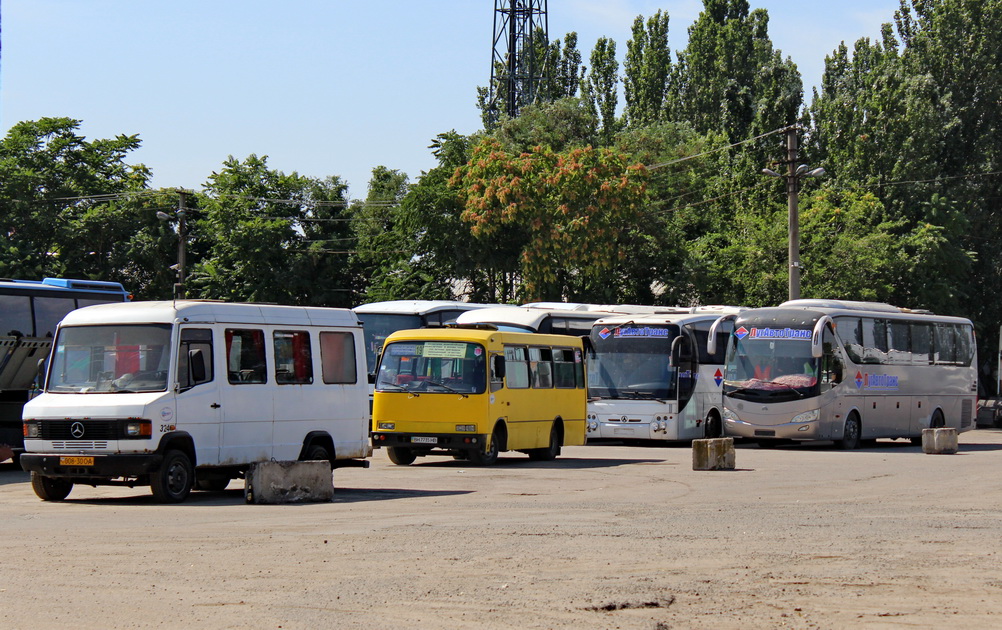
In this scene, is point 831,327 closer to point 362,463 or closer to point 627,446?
point 627,446

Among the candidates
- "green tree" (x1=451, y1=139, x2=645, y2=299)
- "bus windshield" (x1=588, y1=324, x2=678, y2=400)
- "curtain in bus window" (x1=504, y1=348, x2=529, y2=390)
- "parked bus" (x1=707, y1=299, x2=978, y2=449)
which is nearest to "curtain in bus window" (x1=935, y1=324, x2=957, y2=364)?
"parked bus" (x1=707, y1=299, x2=978, y2=449)

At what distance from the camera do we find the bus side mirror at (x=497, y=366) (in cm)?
2411

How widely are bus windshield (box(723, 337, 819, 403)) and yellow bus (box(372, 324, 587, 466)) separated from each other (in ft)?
26.7

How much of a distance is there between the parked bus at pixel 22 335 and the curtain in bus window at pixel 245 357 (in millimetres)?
7013

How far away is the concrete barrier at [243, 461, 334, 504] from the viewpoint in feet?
54.4

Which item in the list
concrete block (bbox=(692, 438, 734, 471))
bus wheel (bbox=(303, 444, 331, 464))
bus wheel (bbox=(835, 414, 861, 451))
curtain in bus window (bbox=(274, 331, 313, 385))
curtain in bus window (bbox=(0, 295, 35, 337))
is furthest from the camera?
bus wheel (bbox=(835, 414, 861, 451))

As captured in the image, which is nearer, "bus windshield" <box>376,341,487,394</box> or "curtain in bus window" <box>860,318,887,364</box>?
"bus windshield" <box>376,341,487,394</box>

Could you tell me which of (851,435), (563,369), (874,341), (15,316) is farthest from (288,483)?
(874,341)

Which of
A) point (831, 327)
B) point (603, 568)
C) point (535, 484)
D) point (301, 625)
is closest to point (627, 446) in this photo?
point (831, 327)

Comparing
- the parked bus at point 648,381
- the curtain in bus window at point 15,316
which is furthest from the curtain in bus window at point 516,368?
the curtain in bus window at point 15,316

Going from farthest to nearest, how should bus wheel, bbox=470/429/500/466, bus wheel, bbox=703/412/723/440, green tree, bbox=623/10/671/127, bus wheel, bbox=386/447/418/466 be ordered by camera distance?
green tree, bbox=623/10/671/127
bus wheel, bbox=703/412/723/440
bus wheel, bbox=386/447/418/466
bus wheel, bbox=470/429/500/466

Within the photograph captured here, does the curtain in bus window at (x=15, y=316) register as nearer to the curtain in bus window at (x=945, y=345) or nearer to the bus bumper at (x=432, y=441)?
the bus bumper at (x=432, y=441)

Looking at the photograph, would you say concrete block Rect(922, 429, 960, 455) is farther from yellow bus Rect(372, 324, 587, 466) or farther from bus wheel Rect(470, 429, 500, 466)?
bus wheel Rect(470, 429, 500, 466)

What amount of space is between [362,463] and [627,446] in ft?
48.6
